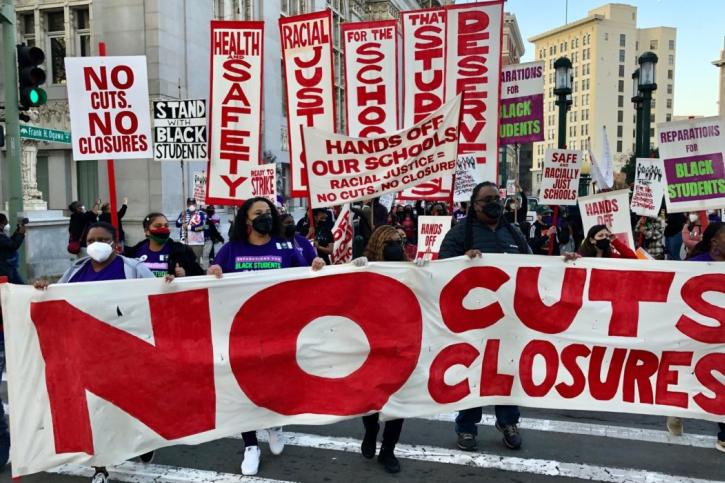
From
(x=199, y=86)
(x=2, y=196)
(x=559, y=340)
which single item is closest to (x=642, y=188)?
(x=559, y=340)

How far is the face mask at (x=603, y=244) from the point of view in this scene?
5.57m

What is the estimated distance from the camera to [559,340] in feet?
14.9

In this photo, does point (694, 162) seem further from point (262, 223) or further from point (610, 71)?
point (610, 71)

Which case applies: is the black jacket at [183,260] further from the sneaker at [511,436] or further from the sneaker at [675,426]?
the sneaker at [675,426]

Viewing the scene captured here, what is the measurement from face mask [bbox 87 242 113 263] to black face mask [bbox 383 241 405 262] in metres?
1.96

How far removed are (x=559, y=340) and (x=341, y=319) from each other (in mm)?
1588

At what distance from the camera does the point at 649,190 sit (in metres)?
10.2

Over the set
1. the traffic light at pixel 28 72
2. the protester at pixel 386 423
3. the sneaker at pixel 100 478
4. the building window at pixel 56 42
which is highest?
the building window at pixel 56 42

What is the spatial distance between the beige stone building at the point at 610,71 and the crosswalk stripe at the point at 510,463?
4927 inches

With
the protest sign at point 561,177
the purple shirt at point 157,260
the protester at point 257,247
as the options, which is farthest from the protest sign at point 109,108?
the protest sign at point 561,177

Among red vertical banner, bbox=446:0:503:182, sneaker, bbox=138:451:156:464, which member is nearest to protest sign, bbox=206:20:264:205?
red vertical banner, bbox=446:0:503:182

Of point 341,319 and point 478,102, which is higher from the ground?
point 478,102

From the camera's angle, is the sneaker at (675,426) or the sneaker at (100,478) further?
the sneaker at (675,426)

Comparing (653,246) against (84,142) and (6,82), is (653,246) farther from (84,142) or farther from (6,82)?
(6,82)
